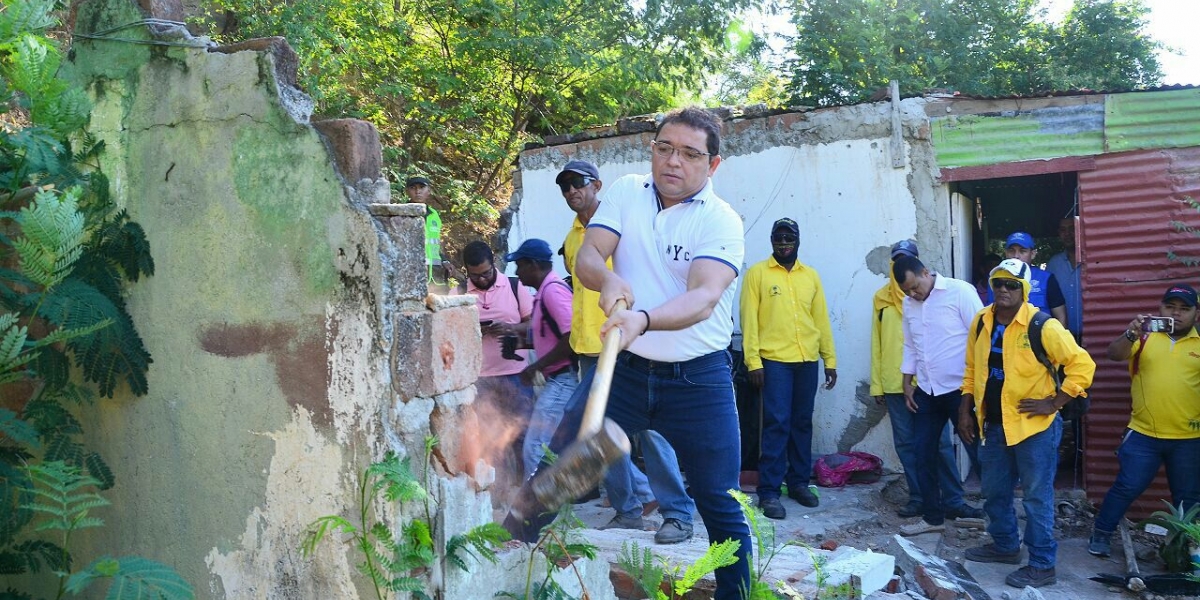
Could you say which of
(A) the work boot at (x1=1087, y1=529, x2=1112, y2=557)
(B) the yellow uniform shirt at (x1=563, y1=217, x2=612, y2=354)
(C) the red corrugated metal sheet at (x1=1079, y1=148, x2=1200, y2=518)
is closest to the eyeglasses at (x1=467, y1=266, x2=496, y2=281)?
Answer: (B) the yellow uniform shirt at (x1=563, y1=217, x2=612, y2=354)

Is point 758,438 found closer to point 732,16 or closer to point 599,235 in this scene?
point 599,235

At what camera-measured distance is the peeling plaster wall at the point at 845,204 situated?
7898 millimetres

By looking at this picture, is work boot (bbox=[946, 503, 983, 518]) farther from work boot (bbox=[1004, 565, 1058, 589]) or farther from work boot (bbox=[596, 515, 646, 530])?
work boot (bbox=[596, 515, 646, 530])

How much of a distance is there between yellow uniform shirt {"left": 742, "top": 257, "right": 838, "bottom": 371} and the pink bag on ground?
964mm

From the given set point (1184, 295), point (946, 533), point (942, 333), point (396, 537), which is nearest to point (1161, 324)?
point (1184, 295)

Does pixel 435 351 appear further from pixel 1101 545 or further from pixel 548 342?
pixel 1101 545

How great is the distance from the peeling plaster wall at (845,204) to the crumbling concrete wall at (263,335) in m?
5.18

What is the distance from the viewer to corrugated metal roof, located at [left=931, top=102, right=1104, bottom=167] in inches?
295

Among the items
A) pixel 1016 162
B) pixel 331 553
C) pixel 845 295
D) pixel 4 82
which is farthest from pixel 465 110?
pixel 331 553

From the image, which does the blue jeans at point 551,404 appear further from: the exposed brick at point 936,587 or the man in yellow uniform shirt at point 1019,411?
the man in yellow uniform shirt at point 1019,411

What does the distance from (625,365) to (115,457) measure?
2115 mm

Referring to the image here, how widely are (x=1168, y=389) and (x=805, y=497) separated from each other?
8.26 ft

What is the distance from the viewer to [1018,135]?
765 cm

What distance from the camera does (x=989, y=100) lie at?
7.66 metres
